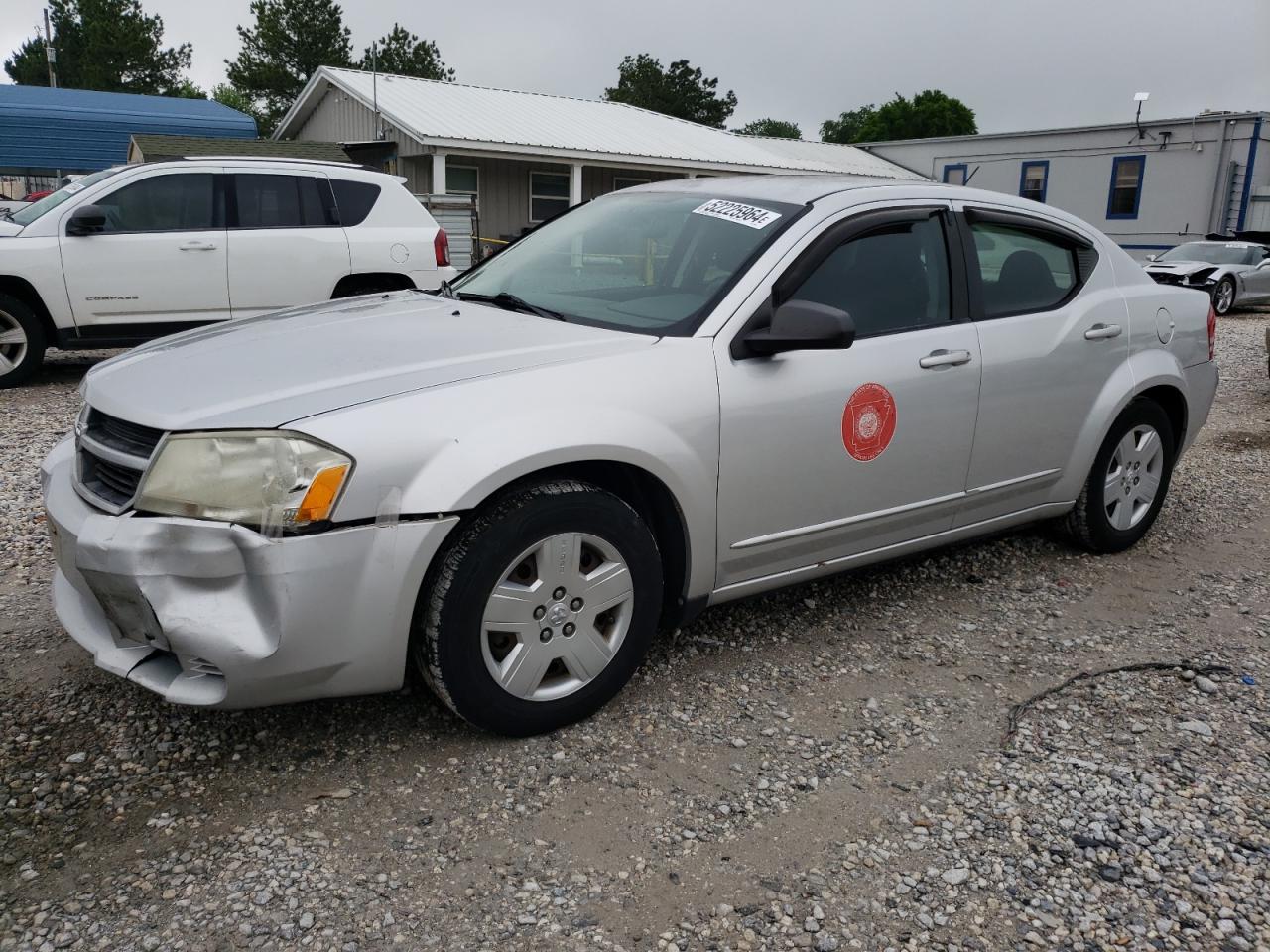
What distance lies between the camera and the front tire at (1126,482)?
4.48 m

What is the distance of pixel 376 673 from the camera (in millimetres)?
2658

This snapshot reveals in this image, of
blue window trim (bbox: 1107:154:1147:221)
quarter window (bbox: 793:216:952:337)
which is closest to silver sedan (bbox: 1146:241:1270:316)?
blue window trim (bbox: 1107:154:1147:221)

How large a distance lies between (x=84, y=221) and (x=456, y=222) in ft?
18.9

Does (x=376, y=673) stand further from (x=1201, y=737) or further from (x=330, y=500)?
(x=1201, y=737)

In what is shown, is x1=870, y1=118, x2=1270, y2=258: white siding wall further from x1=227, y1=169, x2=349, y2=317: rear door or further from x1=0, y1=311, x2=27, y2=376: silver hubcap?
x1=0, y1=311, x2=27, y2=376: silver hubcap

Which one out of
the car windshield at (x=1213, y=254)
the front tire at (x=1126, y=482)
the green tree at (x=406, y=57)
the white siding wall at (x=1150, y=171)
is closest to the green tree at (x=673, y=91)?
the green tree at (x=406, y=57)

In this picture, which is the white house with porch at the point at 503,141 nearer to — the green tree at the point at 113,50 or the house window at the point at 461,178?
the house window at the point at 461,178

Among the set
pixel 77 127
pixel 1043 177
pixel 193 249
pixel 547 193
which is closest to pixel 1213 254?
pixel 1043 177

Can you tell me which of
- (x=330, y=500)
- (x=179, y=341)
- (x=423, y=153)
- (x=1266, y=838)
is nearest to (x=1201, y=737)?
(x=1266, y=838)

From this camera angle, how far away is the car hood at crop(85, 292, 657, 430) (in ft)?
8.55

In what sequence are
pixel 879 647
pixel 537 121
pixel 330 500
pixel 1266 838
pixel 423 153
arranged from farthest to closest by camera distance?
1. pixel 537 121
2. pixel 423 153
3. pixel 879 647
4. pixel 1266 838
5. pixel 330 500

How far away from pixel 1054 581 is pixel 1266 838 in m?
1.88

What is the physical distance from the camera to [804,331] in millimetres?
3064

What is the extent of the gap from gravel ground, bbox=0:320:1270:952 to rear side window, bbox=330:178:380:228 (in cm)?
552
